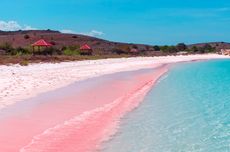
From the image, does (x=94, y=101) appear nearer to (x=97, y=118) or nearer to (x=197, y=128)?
(x=97, y=118)

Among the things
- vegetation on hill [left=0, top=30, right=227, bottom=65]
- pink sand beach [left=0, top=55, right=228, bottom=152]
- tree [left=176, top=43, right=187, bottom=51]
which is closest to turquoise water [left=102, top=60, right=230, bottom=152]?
pink sand beach [left=0, top=55, right=228, bottom=152]

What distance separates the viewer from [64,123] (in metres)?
10.5

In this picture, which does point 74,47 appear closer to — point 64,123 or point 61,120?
point 61,120

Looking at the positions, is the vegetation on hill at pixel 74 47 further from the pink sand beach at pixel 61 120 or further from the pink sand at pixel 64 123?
the pink sand at pixel 64 123

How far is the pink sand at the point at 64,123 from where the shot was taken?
27.1ft

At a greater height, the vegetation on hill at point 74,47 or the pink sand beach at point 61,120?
the vegetation on hill at point 74,47

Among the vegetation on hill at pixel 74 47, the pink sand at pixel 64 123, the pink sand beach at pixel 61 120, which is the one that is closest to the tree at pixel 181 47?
the vegetation on hill at pixel 74 47

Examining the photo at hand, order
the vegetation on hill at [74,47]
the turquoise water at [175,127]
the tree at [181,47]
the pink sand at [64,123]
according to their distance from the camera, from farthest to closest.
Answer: the tree at [181,47] < the vegetation on hill at [74,47] < the turquoise water at [175,127] < the pink sand at [64,123]

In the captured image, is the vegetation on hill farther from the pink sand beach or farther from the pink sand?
the pink sand

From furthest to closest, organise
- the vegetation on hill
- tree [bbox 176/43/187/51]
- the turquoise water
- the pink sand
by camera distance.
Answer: tree [bbox 176/43/187/51] < the vegetation on hill < the turquoise water < the pink sand

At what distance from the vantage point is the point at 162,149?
27.3ft

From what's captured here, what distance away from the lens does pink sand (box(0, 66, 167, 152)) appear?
8258 mm

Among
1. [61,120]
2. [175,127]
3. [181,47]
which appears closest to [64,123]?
[61,120]

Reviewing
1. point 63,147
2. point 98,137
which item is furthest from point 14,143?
point 98,137
